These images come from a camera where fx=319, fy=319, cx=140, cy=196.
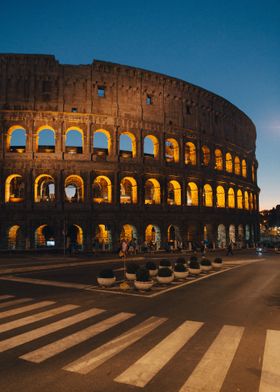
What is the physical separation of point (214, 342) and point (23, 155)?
1264 inches

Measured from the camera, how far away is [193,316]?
32.5ft

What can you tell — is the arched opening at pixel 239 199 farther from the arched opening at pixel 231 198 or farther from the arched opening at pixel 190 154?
the arched opening at pixel 190 154

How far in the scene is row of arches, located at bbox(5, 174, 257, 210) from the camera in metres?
38.3

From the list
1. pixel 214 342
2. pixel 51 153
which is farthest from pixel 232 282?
pixel 51 153

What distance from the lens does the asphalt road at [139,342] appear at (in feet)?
18.4

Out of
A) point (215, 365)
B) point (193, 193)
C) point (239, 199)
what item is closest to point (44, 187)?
point (193, 193)

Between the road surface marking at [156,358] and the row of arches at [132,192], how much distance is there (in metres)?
29.4

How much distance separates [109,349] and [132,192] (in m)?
33.0

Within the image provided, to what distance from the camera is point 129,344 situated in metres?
7.36

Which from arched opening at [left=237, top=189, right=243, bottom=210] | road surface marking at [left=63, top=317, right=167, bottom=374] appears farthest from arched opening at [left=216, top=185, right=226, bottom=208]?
road surface marking at [left=63, top=317, right=167, bottom=374]

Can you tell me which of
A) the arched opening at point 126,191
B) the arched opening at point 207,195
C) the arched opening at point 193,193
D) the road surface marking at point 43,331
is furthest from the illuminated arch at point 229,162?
the road surface marking at point 43,331

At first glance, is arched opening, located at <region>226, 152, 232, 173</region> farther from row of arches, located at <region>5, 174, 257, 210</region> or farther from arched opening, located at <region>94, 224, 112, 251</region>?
arched opening, located at <region>94, 224, 112, 251</region>

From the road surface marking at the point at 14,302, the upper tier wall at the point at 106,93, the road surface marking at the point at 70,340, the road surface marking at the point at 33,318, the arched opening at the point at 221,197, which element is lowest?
the road surface marking at the point at 14,302

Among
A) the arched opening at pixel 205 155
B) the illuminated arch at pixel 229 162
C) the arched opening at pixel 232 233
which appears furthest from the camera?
the illuminated arch at pixel 229 162
